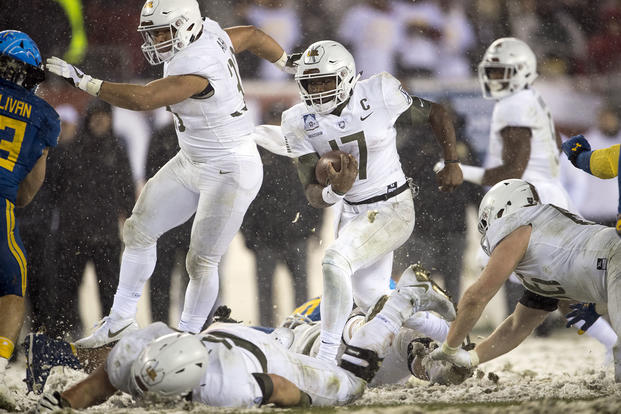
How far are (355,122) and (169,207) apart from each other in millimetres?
1065

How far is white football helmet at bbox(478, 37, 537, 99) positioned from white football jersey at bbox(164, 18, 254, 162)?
76.4 inches

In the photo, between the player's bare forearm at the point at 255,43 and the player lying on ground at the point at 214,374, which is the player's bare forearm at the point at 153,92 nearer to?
the player's bare forearm at the point at 255,43

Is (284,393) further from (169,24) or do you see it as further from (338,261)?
(169,24)

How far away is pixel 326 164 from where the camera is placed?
4.18 meters

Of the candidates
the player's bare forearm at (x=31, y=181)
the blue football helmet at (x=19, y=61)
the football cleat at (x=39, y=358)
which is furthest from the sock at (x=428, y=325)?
the blue football helmet at (x=19, y=61)

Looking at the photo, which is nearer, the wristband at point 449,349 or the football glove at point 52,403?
the football glove at point 52,403

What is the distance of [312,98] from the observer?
426 cm

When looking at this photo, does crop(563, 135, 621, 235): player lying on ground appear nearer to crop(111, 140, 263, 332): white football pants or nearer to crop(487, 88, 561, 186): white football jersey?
crop(487, 88, 561, 186): white football jersey

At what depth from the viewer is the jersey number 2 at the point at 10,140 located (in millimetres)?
3975

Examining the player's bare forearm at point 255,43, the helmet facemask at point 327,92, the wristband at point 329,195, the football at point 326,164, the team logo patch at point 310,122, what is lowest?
the wristband at point 329,195

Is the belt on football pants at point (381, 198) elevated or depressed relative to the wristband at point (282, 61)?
depressed

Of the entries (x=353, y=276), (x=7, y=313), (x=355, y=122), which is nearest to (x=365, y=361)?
(x=353, y=276)

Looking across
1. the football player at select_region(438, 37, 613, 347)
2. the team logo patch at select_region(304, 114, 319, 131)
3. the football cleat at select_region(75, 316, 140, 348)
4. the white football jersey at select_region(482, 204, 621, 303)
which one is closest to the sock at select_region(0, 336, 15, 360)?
the football cleat at select_region(75, 316, 140, 348)

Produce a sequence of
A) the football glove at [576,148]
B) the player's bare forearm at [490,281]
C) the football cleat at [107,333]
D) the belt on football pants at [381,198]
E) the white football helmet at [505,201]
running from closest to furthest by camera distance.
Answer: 1. the player's bare forearm at [490,281]
2. the white football helmet at [505,201]
3. the football glove at [576,148]
4. the belt on football pants at [381,198]
5. the football cleat at [107,333]
